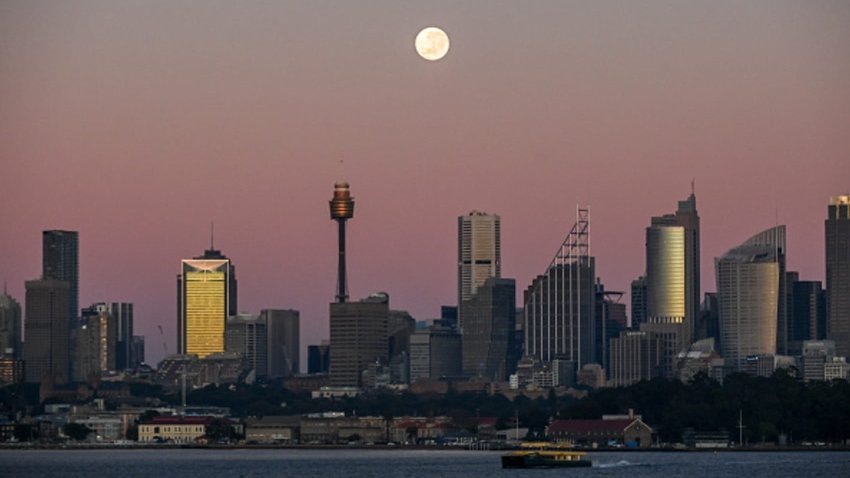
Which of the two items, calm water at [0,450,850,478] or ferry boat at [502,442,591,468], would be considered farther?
ferry boat at [502,442,591,468]

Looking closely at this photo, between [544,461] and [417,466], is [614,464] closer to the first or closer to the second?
[544,461]

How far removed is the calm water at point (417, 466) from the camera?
14325 centimetres

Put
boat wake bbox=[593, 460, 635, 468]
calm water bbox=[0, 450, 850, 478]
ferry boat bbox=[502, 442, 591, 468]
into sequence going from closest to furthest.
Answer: calm water bbox=[0, 450, 850, 478], ferry boat bbox=[502, 442, 591, 468], boat wake bbox=[593, 460, 635, 468]

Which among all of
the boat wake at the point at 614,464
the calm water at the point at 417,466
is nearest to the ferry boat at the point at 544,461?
the calm water at the point at 417,466

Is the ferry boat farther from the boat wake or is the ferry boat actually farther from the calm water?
the boat wake

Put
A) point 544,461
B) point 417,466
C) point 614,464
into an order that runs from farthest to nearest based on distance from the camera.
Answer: point 417,466 → point 614,464 → point 544,461

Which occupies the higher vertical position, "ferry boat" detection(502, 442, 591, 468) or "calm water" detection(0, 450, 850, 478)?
"ferry boat" detection(502, 442, 591, 468)

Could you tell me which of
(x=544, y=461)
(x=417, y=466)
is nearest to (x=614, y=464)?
(x=544, y=461)

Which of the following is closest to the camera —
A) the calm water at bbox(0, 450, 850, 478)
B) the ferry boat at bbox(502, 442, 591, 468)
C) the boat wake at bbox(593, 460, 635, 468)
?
the calm water at bbox(0, 450, 850, 478)

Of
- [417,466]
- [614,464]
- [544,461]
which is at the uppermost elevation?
[544,461]

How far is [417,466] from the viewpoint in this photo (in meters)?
161

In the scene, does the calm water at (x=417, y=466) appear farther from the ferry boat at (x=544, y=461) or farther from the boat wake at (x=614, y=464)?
the ferry boat at (x=544, y=461)

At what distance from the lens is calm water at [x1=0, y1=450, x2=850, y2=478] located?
470 feet

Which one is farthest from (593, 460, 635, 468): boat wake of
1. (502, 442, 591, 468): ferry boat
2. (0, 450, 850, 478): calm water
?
(502, 442, 591, 468): ferry boat
